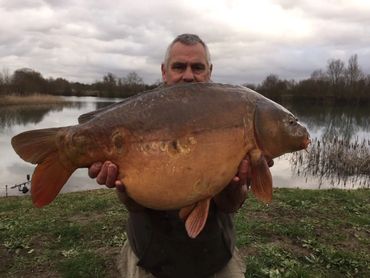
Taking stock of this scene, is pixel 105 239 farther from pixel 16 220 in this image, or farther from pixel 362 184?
pixel 362 184

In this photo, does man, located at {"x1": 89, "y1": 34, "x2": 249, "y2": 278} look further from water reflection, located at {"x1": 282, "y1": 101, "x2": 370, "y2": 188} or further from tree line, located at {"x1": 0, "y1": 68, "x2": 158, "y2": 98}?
tree line, located at {"x1": 0, "y1": 68, "x2": 158, "y2": 98}

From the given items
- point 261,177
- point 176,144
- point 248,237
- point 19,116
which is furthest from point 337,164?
point 19,116

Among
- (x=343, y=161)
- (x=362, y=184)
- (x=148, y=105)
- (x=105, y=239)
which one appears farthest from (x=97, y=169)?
(x=343, y=161)

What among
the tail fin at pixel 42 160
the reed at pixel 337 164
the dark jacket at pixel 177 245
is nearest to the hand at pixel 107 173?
the tail fin at pixel 42 160

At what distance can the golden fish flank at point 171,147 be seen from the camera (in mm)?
2086

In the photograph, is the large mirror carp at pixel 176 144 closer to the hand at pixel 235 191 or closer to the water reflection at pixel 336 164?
the hand at pixel 235 191

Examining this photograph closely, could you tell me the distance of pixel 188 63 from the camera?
10.2 feet

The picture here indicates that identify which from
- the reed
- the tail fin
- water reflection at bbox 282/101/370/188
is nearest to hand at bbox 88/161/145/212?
the tail fin

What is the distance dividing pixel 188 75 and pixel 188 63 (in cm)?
9

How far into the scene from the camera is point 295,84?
58.5 metres

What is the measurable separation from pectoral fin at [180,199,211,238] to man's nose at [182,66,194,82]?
3.80 feet

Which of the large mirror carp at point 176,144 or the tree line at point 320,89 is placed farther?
the tree line at point 320,89

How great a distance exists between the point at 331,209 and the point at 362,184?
6.40 m

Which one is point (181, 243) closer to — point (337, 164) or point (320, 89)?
Result: point (337, 164)
